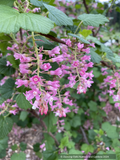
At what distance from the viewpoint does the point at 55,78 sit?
2.90ft

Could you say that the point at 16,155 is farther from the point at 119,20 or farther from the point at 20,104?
the point at 119,20

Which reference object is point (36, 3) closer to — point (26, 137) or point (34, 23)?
point (34, 23)

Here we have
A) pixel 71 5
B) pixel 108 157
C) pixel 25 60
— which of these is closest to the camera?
pixel 25 60

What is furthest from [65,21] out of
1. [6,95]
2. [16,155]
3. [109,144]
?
[16,155]

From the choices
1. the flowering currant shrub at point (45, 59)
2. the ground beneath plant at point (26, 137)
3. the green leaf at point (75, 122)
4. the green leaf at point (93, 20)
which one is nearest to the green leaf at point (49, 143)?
the flowering currant shrub at point (45, 59)

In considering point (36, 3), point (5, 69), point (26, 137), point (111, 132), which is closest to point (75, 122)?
point (111, 132)

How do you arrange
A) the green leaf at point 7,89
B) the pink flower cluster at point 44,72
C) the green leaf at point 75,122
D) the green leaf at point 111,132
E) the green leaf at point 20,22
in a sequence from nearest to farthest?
the green leaf at point 20,22
the pink flower cluster at point 44,72
the green leaf at point 7,89
the green leaf at point 111,132
the green leaf at point 75,122

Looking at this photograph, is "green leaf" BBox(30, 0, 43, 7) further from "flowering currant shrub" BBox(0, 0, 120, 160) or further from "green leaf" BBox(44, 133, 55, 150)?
"green leaf" BBox(44, 133, 55, 150)

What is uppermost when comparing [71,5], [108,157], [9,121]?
[71,5]

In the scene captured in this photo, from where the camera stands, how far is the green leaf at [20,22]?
18.4 inches

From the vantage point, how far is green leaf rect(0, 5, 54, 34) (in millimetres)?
468

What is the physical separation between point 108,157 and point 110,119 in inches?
71.4

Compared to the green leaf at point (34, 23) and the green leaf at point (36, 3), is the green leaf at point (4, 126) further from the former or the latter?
the green leaf at point (36, 3)

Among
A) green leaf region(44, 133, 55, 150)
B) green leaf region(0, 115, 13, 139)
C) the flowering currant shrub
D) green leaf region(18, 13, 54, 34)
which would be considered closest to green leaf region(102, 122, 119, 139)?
the flowering currant shrub
